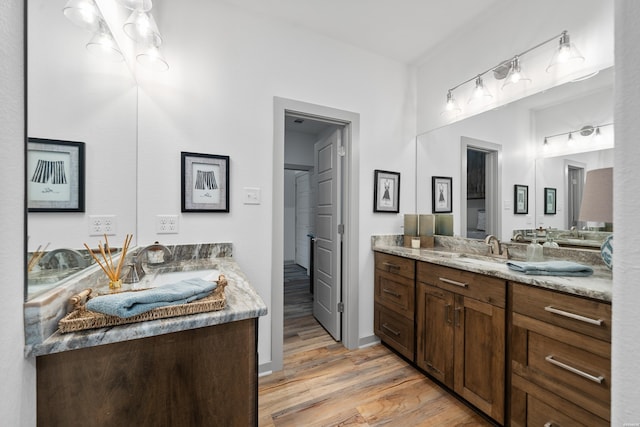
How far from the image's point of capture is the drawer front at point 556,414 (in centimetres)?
102

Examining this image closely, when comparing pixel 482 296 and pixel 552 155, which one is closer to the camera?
pixel 482 296

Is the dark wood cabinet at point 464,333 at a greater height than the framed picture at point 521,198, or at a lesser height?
lesser

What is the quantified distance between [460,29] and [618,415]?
2.61 m

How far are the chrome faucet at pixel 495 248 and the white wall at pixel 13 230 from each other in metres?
2.39

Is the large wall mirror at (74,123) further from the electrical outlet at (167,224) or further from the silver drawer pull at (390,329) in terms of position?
the silver drawer pull at (390,329)

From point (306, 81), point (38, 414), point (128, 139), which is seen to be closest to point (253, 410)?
point (38, 414)

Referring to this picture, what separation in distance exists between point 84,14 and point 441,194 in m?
2.61

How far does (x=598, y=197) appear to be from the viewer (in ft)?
4.21

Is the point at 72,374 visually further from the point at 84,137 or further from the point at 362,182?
the point at 362,182

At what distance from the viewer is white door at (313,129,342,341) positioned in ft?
7.92

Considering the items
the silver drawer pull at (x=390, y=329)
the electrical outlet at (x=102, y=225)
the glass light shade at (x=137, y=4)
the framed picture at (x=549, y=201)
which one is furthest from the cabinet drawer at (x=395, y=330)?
the glass light shade at (x=137, y=4)

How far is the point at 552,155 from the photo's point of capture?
5.57ft

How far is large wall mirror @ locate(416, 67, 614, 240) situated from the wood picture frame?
0.7 inches

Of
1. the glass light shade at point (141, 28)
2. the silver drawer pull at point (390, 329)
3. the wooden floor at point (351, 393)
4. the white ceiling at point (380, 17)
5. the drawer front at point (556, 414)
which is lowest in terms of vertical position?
the wooden floor at point (351, 393)
